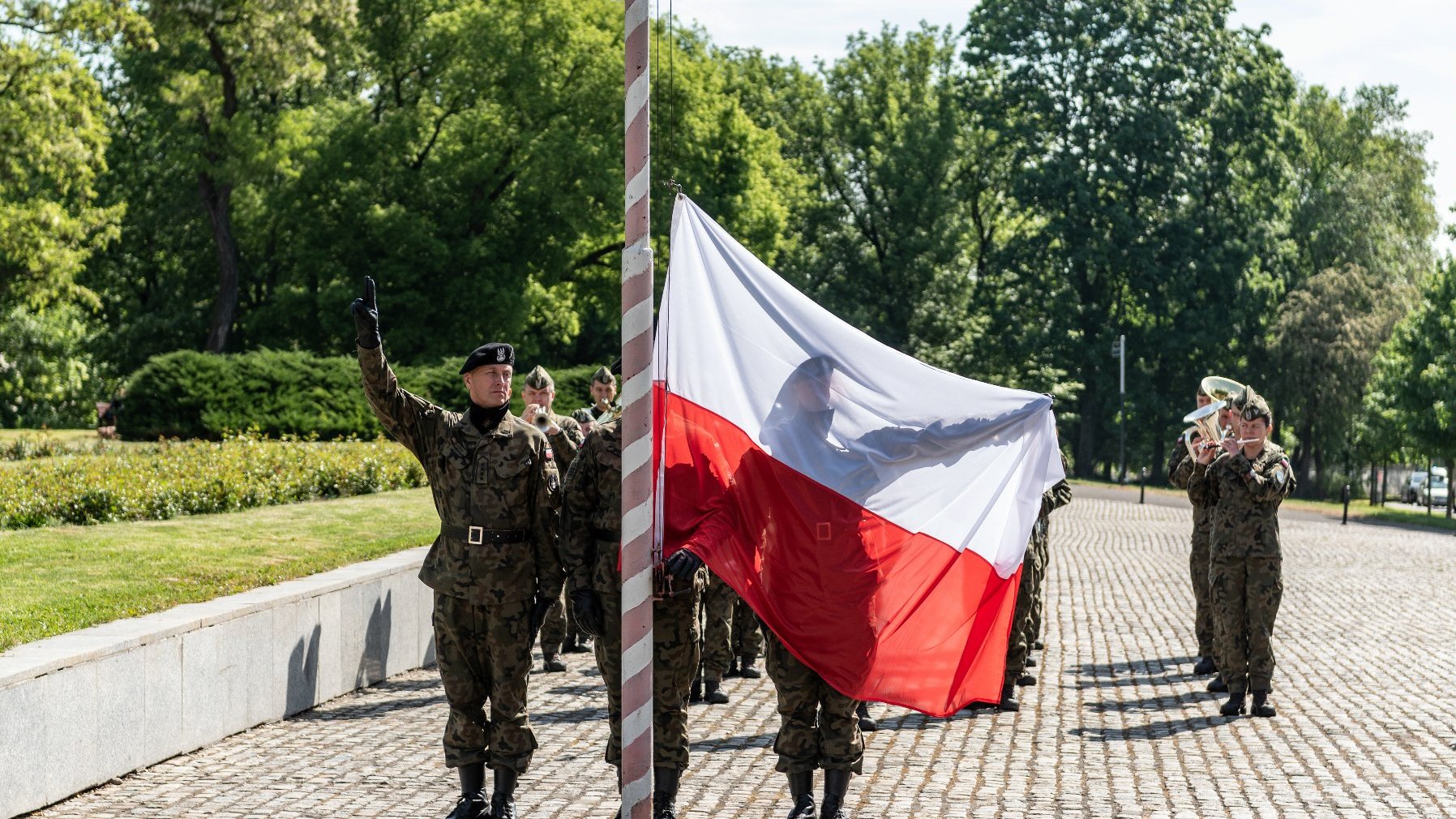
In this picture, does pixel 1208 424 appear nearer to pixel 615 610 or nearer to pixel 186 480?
pixel 615 610

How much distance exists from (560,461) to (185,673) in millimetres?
3904

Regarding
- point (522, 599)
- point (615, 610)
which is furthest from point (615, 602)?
point (522, 599)

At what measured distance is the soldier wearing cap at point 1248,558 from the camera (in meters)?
10.7

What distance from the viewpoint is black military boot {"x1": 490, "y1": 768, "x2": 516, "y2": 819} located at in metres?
7.23

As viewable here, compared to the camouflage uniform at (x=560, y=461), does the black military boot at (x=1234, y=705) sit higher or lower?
lower

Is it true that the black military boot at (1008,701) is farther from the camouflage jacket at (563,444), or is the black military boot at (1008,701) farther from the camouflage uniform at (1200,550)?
the camouflage jacket at (563,444)

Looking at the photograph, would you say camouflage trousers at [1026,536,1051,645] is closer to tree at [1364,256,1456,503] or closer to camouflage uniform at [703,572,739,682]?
camouflage uniform at [703,572,739,682]

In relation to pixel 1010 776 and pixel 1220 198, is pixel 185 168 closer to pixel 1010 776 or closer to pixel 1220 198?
pixel 1220 198

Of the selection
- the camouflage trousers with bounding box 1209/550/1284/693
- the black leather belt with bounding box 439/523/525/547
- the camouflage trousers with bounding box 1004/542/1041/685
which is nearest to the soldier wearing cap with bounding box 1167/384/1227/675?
the camouflage trousers with bounding box 1209/550/1284/693

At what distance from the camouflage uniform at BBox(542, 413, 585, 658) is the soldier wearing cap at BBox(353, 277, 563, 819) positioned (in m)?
4.30

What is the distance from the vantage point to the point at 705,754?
29.5 ft

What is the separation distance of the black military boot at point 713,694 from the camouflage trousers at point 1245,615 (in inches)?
133

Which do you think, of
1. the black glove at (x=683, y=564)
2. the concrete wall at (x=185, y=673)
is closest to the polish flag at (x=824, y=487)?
the black glove at (x=683, y=564)

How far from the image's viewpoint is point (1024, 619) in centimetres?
1142
